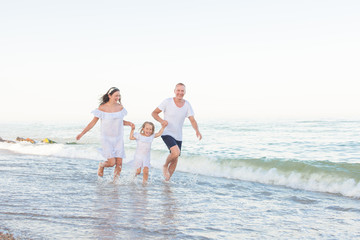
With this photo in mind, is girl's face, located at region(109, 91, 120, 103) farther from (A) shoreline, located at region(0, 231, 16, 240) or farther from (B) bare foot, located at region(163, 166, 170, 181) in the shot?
(A) shoreline, located at region(0, 231, 16, 240)

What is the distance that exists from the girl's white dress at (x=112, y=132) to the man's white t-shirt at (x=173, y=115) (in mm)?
819

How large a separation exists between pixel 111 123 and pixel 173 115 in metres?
1.24

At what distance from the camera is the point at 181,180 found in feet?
28.3

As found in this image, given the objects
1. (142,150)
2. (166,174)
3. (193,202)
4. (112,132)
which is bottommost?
(193,202)

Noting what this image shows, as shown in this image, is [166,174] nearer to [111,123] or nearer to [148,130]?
[148,130]

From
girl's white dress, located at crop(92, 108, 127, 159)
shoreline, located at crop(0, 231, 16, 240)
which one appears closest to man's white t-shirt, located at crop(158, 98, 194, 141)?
girl's white dress, located at crop(92, 108, 127, 159)

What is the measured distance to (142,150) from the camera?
7.83 meters

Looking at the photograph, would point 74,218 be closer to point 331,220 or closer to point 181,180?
point 331,220

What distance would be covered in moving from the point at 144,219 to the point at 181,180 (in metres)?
3.87

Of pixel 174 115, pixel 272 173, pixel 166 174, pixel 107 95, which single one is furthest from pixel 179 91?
pixel 272 173

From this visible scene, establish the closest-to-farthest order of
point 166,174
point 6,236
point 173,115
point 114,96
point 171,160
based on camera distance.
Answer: point 6,236 < point 114,96 < point 173,115 < point 171,160 < point 166,174

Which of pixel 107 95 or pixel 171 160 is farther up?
pixel 107 95

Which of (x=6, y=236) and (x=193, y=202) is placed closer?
(x=6, y=236)

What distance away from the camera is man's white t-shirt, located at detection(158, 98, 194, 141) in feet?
25.1
